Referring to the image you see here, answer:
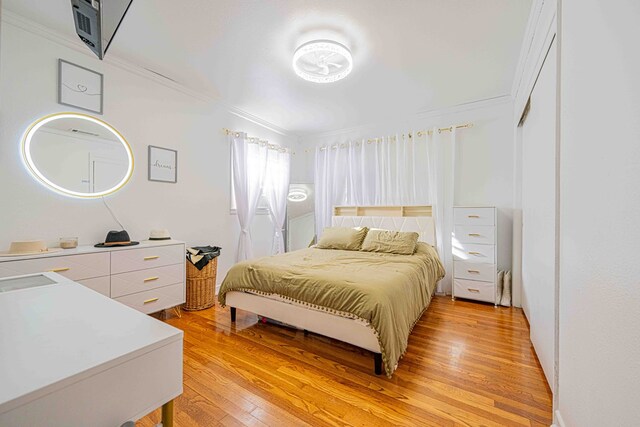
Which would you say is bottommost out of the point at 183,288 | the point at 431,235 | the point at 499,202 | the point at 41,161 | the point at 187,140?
the point at 183,288

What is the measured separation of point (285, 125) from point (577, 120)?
3.81 meters

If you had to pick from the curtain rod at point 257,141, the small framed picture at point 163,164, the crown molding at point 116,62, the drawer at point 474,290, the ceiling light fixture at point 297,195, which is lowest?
the drawer at point 474,290

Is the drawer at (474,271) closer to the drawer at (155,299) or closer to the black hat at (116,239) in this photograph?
the drawer at (155,299)

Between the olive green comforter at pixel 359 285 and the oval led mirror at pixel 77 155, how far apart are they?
149 cm

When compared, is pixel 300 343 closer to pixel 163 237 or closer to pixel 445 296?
pixel 163 237

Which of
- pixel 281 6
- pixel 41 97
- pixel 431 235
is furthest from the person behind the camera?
pixel 431 235

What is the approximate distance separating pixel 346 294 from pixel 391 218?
2172 mm

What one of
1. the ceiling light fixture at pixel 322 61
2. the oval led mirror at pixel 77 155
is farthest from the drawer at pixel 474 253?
the oval led mirror at pixel 77 155

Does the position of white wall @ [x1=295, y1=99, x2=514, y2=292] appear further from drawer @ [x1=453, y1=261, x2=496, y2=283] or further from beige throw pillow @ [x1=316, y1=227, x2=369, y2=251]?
beige throw pillow @ [x1=316, y1=227, x2=369, y2=251]

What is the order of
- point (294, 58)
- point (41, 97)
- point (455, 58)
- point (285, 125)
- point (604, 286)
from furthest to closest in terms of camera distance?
point (285, 125) < point (455, 58) < point (294, 58) < point (41, 97) < point (604, 286)

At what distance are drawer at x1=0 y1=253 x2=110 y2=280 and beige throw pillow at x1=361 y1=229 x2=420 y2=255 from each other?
8.51 feet

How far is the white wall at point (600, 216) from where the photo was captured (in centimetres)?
86

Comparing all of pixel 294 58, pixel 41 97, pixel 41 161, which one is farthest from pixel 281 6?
pixel 41 161

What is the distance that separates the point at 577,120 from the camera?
124cm
